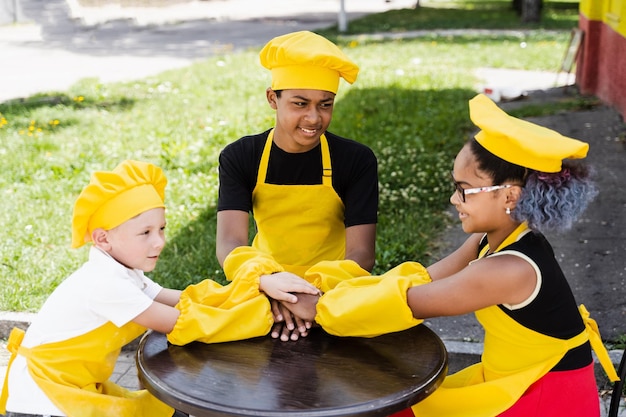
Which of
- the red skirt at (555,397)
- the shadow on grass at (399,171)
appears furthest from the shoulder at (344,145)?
the shadow on grass at (399,171)

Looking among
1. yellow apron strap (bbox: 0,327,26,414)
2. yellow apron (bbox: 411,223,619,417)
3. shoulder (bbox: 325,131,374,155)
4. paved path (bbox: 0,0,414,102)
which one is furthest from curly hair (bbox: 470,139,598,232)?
paved path (bbox: 0,0,414,102)

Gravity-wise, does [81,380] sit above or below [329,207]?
below

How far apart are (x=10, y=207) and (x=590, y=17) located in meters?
7.83

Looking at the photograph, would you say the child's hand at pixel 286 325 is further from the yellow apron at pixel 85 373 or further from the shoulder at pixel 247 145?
the shoulder at pixel 247 145

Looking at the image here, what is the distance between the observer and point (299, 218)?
3.33 meters

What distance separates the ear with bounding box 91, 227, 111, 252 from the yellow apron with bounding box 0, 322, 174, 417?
26 centimetres

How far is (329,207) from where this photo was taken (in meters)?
3.33

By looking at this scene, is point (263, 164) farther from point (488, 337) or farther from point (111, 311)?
point (488, 337)

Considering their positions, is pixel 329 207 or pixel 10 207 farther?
pixel 10 207

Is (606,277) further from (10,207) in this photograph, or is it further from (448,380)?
(10,207)

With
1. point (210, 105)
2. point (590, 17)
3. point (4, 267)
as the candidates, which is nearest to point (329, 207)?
point (4, 267)

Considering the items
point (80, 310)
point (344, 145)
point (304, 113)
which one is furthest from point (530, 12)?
point (80, 310)

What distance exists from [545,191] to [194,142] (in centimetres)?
587

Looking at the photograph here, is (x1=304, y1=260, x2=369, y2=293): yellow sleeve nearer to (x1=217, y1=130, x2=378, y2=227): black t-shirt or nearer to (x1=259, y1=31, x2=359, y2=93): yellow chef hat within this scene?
(x1=217, y1=130, x2=378, y2=227): black t-shirt
